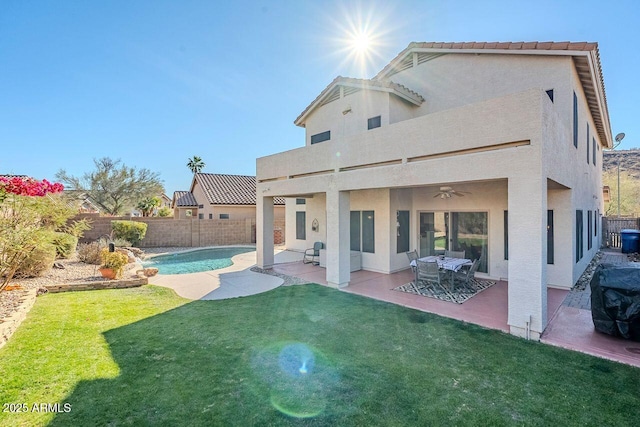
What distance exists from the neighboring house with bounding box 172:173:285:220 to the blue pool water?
31.4 ft

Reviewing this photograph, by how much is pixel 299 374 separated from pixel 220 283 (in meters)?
8.00

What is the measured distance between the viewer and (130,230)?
2283 cm

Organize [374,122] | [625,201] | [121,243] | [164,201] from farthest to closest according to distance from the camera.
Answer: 1. [164,201]
2. [625,201]
3. [121,243]
4. [374,122]

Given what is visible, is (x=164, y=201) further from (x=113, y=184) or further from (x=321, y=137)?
(x=321, y=137)

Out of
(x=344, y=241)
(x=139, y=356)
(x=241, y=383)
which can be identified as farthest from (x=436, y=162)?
(x=139, y=356)

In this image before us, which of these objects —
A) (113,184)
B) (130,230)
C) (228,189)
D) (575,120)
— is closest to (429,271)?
(575,120)

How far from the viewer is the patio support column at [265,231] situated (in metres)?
14.4

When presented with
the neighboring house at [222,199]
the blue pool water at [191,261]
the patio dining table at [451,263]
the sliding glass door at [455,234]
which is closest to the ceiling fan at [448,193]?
the sliding glass door at [455,234]

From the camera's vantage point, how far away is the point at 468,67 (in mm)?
12109

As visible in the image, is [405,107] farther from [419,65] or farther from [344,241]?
[344,241]

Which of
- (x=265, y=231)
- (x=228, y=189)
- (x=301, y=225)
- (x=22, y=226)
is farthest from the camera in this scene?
(x=228, y=189)

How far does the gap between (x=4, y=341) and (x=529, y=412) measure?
32.3 feet

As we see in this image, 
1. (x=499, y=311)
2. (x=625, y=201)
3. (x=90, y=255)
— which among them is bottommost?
(x=499, y=311)

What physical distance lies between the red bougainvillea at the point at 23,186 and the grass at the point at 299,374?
3298 mm
